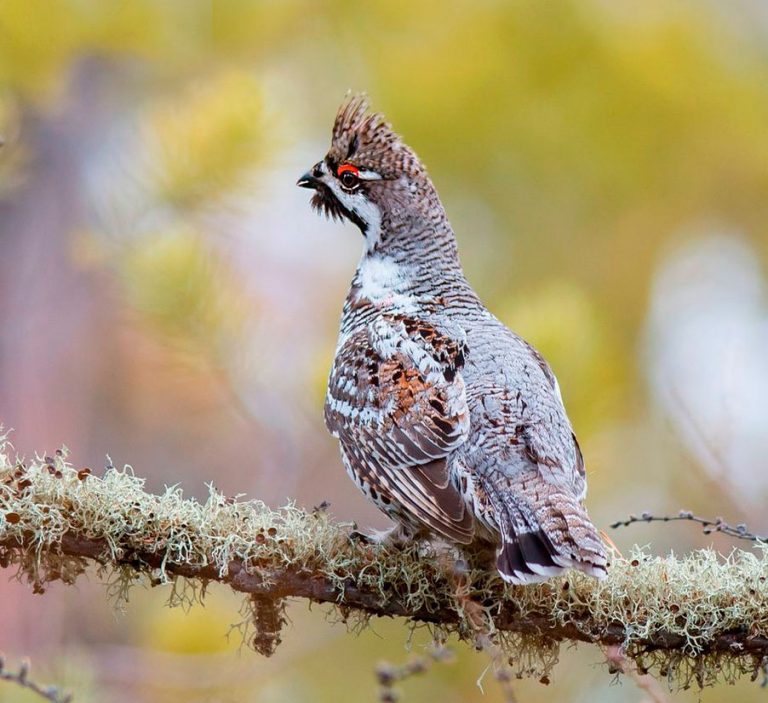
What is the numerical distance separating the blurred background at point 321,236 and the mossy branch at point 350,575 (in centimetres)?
175

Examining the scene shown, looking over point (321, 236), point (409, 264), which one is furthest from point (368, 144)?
point (321, 236)

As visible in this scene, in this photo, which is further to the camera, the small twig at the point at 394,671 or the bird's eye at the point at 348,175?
the bird's eye at the point at 348,175

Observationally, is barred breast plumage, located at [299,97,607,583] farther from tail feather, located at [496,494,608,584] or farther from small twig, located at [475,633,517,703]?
small twig, located at [475,633,517,703]

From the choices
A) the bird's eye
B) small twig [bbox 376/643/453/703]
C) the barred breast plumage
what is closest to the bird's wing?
the barred breast plumage

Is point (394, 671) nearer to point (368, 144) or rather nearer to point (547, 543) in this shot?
point (547, 543)

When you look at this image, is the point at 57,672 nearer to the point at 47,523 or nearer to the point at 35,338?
the point at 47,523

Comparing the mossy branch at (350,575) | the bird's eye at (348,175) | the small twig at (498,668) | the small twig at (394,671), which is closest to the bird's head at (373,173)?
the bird's eye at (348,175)

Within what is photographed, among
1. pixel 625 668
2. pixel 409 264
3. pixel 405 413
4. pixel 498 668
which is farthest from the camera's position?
pixel 409 264

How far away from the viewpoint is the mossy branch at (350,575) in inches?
123

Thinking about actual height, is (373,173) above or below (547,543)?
above

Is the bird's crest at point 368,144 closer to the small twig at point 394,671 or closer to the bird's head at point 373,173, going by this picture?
the bird's head at point 373,173

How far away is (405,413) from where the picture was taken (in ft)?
12.7

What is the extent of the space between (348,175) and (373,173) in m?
0.13

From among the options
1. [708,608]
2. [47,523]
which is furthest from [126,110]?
[708,608]
